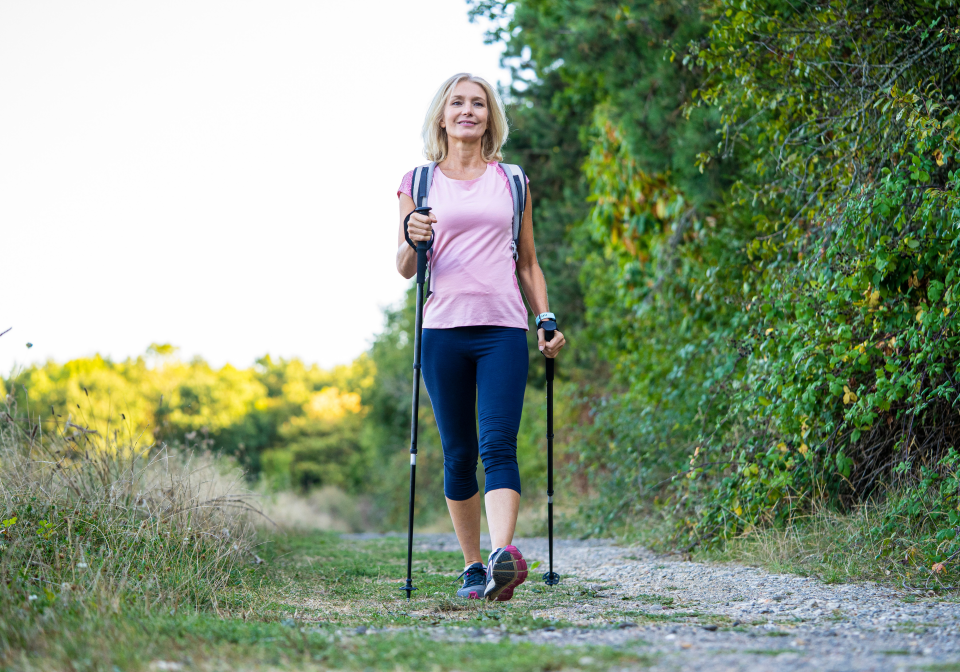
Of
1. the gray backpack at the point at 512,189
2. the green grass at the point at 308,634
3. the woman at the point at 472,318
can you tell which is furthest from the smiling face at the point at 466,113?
the green grass at the point at 308,634

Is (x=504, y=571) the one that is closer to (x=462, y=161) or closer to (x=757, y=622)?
(x=757, y=622)

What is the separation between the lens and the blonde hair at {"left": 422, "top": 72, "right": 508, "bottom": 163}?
3781 mm

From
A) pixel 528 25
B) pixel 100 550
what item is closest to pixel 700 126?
pixel 528 25

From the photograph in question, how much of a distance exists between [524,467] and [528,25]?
939 centimetres

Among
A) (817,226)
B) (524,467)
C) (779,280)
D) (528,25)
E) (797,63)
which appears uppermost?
(528,25)

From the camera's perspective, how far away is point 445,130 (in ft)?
12.6

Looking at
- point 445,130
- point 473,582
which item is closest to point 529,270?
point 445,130

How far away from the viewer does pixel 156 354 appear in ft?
154

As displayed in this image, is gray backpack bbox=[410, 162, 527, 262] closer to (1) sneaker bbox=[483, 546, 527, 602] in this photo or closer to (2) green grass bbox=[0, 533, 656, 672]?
(1) sneaker bbox=[483, 546, 527, 602]

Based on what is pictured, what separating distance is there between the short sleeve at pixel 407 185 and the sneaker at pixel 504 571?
1.64 metres

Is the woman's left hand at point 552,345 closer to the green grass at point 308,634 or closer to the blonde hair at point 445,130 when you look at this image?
the blonde hair at point 445,130

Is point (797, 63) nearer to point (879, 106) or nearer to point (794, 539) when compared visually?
point (879, 106)

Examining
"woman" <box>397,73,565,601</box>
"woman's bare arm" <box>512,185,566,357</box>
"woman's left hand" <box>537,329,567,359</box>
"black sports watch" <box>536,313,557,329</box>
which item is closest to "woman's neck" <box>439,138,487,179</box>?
"woman" <box>397,73,565,601</box>

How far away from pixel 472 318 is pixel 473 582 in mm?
1122
